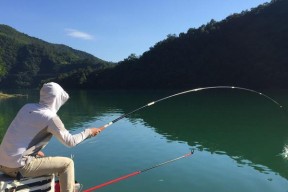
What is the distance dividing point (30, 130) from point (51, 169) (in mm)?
872

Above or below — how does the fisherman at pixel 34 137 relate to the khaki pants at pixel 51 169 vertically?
above

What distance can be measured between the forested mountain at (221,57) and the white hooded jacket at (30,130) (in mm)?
92982

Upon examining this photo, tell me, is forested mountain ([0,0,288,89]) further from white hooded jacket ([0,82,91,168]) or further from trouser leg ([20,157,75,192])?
white hooded jacket ([0,82,91,168])

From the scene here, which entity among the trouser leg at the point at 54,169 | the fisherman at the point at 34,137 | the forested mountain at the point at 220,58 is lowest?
the trouser leg at the point at 54,169

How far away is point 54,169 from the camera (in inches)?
257

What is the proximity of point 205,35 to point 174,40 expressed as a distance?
15691mm

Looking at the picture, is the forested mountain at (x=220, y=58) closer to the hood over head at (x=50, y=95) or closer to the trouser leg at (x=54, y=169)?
the trouser leg at (x=54, y=169)

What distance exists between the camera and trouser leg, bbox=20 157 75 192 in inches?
249

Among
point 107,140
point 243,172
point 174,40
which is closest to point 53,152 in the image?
point 107,140

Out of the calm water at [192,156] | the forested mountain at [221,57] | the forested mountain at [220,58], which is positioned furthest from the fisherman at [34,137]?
the forested mountain at [221,57]

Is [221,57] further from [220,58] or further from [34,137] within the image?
[34,137]

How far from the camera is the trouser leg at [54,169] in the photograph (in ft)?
20.8

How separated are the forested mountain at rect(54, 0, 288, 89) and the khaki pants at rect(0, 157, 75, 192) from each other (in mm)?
92466

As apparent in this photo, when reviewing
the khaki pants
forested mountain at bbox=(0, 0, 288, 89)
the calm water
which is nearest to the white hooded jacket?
the khaki pants
